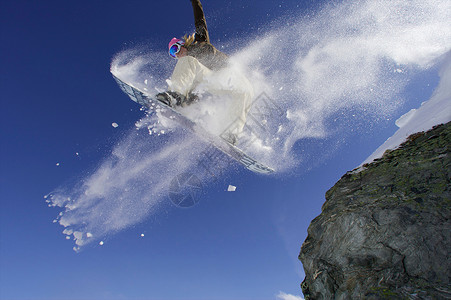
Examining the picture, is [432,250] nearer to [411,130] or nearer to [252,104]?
[411,130]

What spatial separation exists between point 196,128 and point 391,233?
6.08 meters

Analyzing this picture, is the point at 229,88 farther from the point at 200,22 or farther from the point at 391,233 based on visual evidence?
the point at 391,233

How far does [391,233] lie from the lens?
5.65 ft

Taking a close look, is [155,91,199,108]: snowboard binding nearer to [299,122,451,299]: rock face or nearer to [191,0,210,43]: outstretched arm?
→ [191,0,210,43]: outstretched arm

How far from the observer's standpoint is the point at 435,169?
6.11 ft

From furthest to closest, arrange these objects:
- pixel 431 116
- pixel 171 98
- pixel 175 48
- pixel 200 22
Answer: pixel 175 48 < pixel 200 22 < pixel 171 98 < pixel 431 116

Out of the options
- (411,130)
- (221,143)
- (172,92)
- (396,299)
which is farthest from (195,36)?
(396,299)

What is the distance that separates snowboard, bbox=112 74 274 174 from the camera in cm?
718

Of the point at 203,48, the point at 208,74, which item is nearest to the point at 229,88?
the point at 208,74

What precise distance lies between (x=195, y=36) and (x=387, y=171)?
6.73 metres

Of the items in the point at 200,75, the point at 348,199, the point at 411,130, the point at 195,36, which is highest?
the point at 195,36

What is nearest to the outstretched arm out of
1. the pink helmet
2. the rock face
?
the pink helmet

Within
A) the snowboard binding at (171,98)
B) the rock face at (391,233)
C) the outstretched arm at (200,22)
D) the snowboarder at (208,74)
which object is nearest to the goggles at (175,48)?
the snowboarder at (208,74)

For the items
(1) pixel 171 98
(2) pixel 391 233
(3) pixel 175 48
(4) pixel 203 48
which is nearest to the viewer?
(2) pixel 391 233
